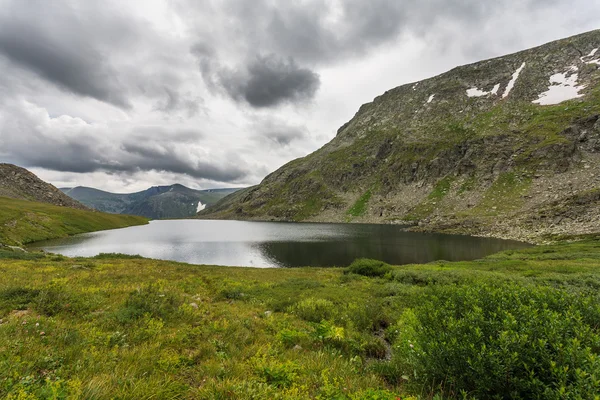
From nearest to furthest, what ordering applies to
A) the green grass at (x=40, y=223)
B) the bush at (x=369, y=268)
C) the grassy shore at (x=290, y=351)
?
the grassy shore at (x=290, y=351), the bush at (x=369, y=268), the green grass at (x=40, y=223)

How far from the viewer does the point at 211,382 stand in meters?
5.31

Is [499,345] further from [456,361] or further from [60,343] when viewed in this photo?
[60,343]

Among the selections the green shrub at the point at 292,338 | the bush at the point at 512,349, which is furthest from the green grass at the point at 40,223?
the bush at the point at 512,349

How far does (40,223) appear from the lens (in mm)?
89312

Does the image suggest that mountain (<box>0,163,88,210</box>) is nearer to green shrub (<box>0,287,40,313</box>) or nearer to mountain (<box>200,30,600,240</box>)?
mountain (<box>200,30,600,240</box>)

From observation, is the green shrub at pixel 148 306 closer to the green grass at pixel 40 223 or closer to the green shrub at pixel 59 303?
the green shrub at pixel 59 303

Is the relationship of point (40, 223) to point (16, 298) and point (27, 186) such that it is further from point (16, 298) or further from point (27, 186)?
point (27, 186)

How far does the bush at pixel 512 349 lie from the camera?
4.09m

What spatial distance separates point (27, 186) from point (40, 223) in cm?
12972

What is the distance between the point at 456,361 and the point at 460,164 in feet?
616

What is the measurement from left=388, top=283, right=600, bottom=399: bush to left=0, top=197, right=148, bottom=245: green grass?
79.7 m

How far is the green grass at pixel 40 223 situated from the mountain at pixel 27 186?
77.7 meters

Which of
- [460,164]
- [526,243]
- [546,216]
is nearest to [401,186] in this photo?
[460,164]

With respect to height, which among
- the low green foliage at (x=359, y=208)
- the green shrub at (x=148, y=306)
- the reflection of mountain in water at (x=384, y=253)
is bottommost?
the reflection of mountain in water at (x=384, y=253)
